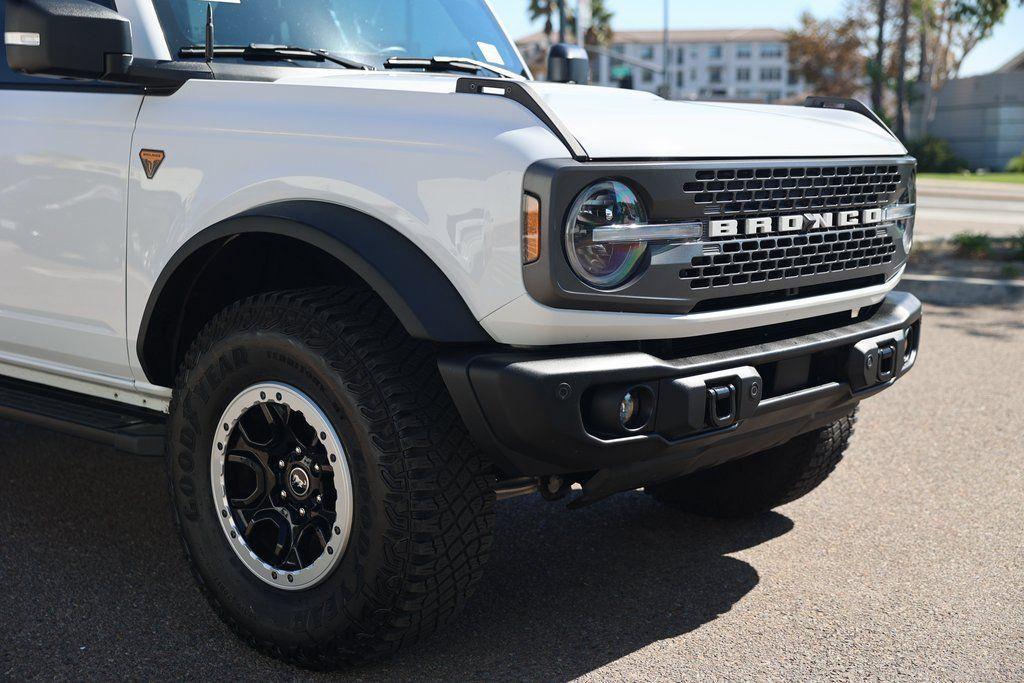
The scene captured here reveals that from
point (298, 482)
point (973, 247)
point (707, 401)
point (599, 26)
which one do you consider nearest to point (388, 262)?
point (298, 482)

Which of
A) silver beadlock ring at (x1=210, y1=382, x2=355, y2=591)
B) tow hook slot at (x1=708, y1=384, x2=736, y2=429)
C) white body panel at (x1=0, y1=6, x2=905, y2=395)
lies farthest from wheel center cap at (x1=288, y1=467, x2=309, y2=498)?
tow hook slot at (x1=708, y1=384, x2=736, y2=429)

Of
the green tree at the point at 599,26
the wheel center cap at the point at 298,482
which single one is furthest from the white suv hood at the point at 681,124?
the green tree at the point at 599,26

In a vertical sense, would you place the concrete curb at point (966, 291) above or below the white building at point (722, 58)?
below

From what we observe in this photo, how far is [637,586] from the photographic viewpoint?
3.71 m

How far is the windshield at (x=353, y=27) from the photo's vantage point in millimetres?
3498

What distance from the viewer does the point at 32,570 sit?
3764mm

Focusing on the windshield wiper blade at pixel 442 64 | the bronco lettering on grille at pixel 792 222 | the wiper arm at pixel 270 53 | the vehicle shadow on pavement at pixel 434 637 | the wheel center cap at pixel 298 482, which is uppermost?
the windshield wiper blade at pixel 442 64

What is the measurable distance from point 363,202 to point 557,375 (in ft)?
2.25

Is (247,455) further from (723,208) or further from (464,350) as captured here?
(723,208)

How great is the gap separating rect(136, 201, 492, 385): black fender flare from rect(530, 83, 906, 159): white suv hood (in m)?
0.48

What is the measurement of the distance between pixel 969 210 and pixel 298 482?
18805 millimetres

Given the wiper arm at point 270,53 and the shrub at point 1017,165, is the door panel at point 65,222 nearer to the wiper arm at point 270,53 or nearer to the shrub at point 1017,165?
the wiper arm at point 270,53

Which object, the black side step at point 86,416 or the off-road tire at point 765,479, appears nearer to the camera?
the black side step at point 86,416

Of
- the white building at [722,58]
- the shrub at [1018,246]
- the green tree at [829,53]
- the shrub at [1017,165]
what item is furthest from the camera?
the white building at [722,58]
